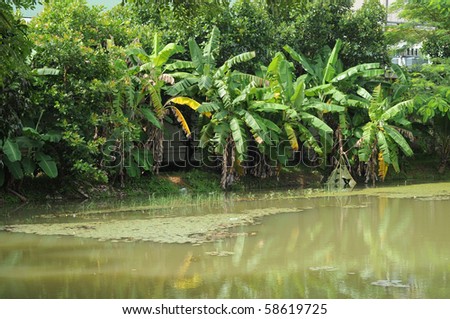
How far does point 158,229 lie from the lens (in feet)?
34.3

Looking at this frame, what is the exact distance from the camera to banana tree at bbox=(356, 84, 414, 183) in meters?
18.0

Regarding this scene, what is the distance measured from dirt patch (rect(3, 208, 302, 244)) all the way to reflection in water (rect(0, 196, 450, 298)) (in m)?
0.32

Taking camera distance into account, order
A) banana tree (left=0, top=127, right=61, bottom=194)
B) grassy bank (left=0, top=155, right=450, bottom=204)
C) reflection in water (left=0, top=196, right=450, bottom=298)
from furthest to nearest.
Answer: grassy bank (left=0, top=155, right=450, bottom=204), banana tree (left=0, top=127, right=61, bottom=194), reflection in water (left=0, top=196, right=450, bottom=298)

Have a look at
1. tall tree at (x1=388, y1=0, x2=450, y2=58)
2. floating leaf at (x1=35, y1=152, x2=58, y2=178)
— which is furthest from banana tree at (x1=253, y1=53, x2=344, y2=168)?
floating leaf at (x1=35, y1=152, x2=58, y2=178)

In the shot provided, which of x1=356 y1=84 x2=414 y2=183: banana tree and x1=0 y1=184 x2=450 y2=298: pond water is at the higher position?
x1=356 y1=84 x2=414 y2=183: banana tree

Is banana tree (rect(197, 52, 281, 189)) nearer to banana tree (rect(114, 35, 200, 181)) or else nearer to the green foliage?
banana tree (rect(114, 35, 200, 181))

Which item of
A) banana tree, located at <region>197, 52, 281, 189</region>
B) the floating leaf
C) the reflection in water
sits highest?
banana tree, located at <region>197, 52, 281, 189</region>

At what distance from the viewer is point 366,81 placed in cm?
2034

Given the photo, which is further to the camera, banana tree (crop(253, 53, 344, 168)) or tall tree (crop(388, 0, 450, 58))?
tall tree (crop(388, 0, 450, 58))

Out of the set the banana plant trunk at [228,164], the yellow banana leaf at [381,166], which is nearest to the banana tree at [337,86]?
the yellow banana leaf at [381,166]

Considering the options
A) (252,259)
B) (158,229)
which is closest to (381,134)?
(158,229)

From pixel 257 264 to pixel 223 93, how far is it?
879cm

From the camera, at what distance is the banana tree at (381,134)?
18016mm

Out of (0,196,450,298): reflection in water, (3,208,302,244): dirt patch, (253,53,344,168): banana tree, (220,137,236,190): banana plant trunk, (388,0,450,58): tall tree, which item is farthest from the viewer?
(388,0,450,58): tall tree
